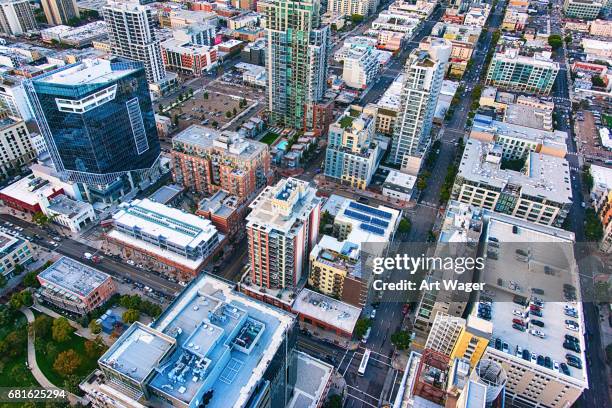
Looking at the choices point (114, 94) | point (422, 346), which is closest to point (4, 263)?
point (114, 94)

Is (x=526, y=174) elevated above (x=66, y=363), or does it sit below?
above

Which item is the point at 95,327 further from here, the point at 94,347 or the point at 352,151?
the point at 352,151

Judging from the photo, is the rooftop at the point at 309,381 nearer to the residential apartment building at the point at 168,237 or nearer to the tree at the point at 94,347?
the residential apartment building at the point at 168,237

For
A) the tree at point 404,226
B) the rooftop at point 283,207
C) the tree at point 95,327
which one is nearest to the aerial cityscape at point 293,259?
the rooftop at point 283,207

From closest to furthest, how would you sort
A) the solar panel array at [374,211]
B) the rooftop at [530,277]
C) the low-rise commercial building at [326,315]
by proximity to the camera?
the rooftop at [530,277], the low-rise commercial building at [326,315], the solar panel array at [374,211]

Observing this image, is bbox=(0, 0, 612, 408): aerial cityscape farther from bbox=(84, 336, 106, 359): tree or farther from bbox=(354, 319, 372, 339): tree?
bbox=(84, 336, 106, 359): tree

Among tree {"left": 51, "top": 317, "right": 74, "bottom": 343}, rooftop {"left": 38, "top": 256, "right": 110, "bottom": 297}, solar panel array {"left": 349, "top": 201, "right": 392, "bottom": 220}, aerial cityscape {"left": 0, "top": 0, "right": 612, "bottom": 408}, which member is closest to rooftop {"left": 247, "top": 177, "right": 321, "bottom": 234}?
aerial cityscape {"left": 0, "top": 0, "right": 612, "bottom": 408}

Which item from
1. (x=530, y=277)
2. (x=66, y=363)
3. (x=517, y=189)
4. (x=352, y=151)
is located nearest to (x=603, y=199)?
(x=517, y=189)
